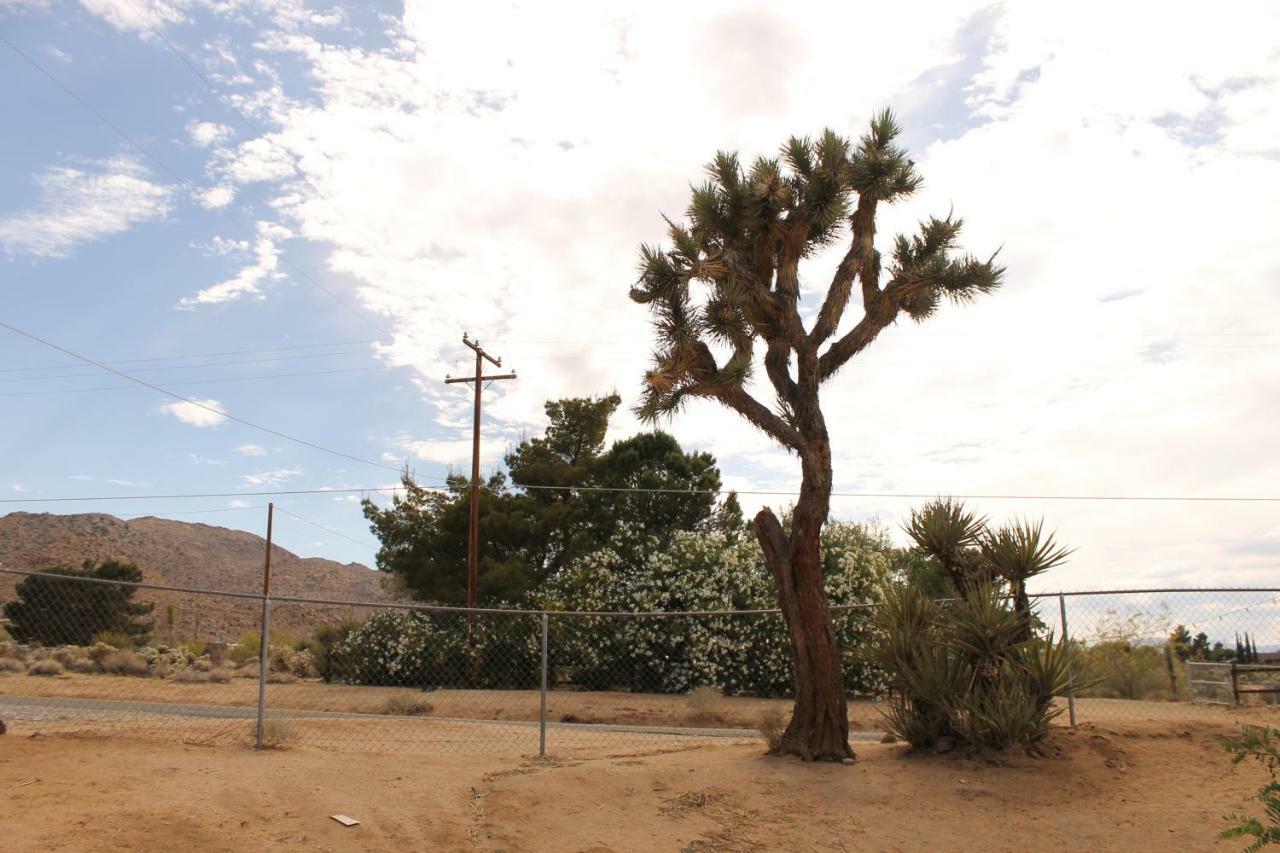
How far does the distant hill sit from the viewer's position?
174ft

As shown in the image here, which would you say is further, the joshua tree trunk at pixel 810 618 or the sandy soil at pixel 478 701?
the sandy soil at pixel 478 701

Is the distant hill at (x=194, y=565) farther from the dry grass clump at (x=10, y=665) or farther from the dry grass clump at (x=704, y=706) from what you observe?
the dry grass clump at (x=704, y=706)

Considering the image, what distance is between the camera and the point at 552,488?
34.1 meters

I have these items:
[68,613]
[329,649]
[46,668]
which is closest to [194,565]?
[68,613]

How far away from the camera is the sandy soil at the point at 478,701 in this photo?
19.7 metres

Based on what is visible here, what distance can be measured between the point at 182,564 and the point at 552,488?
1797 inches

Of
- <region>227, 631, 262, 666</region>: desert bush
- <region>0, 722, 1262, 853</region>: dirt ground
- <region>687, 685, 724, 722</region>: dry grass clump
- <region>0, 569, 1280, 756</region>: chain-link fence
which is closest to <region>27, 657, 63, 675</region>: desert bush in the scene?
<region>0, 569, 1280, 756</region>: chain-link fence

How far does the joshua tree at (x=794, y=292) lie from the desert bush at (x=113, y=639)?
2272 cm

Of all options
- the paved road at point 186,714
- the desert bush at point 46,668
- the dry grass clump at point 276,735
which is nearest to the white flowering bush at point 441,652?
the paved road at point 186,714

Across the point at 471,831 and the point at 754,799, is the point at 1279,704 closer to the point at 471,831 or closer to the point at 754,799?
the point at 754,799

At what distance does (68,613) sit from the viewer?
29109 mm

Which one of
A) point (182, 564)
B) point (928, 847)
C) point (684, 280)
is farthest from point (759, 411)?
point (182, 564)

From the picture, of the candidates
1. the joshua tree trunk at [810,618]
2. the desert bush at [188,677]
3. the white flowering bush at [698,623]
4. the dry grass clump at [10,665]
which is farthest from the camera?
the desert bush at [188,677]

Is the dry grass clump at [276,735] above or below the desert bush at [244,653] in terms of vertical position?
above
